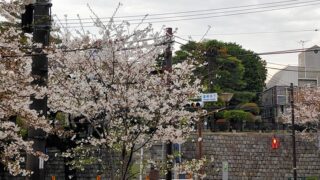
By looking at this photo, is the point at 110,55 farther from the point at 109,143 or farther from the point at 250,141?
the point at 250,141

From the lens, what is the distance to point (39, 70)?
449 inches

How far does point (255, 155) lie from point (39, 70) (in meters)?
30.6

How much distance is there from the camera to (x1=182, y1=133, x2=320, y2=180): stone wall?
39062 mm

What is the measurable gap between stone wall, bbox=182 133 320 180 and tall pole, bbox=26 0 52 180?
28.0m

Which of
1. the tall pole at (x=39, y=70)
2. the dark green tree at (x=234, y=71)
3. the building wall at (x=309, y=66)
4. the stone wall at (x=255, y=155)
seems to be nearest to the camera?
the tall pole at (x=39, y=70)

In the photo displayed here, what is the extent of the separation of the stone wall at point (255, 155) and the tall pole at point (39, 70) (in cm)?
2804

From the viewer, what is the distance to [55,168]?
118 ft

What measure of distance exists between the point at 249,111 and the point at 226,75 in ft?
14.4

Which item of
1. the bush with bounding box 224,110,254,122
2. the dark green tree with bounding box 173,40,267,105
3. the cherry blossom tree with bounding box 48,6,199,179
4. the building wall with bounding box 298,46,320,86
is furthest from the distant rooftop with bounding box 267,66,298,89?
the cherry blossom tree with bounding box 48,6,199,179

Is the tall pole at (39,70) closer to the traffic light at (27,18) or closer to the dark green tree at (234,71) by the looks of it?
the traffic light at (27,18)

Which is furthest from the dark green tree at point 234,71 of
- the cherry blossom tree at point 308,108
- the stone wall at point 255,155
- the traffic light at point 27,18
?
the traffic light at point 27,18

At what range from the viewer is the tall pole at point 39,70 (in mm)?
11219

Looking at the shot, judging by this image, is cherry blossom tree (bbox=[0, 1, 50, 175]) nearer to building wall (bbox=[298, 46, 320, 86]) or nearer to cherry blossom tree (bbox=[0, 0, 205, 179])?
cherry blossom tree (bbox=[0, 0, 205, 179])

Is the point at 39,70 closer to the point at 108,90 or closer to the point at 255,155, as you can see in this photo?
the point at 108,90
